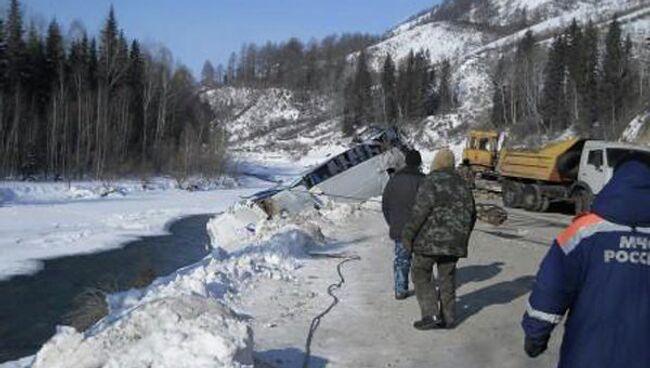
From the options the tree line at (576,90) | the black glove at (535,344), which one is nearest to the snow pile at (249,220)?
the black glove at (535,344)

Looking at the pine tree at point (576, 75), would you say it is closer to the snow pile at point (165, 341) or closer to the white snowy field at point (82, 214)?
the white snowy field at point (82, 214)

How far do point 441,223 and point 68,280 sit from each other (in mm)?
14719

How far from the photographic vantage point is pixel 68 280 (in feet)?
69.1

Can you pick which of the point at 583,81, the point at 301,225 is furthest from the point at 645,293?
the point at 583,81

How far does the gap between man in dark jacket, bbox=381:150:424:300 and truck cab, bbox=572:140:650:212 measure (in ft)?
45.5

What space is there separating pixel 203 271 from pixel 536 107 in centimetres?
8258

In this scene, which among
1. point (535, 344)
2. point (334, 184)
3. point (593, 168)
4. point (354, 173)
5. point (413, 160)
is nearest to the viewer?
point (535, 344)

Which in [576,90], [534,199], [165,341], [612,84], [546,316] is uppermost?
[612,84]

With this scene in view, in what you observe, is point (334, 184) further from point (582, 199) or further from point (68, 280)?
point (68, 280)

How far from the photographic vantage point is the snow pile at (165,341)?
6293 mm

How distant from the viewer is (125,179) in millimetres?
62094

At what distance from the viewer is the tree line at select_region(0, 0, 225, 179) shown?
60219mm

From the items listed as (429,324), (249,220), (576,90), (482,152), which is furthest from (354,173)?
(576,90)

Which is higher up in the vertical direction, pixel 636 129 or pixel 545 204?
pixel 636 129
